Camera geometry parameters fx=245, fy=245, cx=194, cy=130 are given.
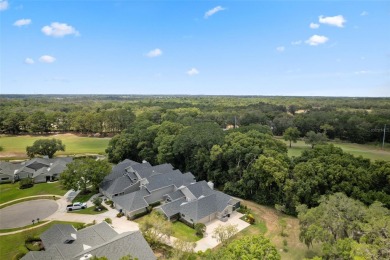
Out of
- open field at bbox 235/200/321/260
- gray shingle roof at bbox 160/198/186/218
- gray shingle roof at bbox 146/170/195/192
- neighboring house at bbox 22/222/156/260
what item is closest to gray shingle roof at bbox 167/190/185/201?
gray shingle roof at bbox 160/198/186/218

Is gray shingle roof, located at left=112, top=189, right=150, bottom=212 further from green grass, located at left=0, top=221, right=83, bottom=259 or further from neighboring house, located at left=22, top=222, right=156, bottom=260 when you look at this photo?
green grass, located at left=0, top=221, right=83, bottom=259

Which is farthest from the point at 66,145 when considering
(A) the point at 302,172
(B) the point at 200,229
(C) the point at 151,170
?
(A) the point at 302,172

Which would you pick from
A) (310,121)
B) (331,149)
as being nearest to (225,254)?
(331,149)

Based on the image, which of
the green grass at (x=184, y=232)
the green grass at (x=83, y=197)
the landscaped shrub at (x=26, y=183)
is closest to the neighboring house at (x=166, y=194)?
the green grass at (x=184, y=232)

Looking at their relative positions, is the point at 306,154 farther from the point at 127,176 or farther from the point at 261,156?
the point at 127,176

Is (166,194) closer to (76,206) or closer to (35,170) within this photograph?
(76,206)
